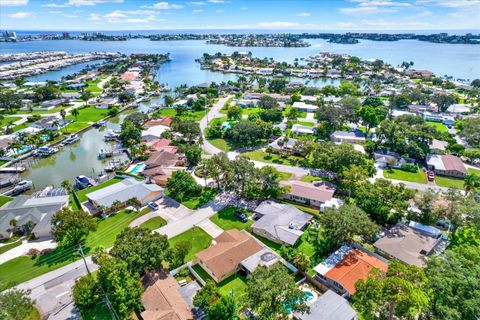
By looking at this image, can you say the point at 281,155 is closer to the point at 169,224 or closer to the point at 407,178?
the point at 407,178

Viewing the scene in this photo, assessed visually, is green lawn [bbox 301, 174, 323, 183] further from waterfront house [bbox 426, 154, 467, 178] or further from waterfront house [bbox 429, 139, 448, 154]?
waterfront house [bbox 429, 139, 448, 154]

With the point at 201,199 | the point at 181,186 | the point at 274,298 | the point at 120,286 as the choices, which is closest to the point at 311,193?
the point at 201,199

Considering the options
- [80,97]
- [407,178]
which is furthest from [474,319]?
[80,97]

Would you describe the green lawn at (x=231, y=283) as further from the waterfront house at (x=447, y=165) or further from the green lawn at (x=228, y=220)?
the waterfront house at (x=447, y=165)

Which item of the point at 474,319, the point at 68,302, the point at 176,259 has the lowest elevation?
the point at 68,302

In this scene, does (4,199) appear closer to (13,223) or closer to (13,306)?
(13,223)
